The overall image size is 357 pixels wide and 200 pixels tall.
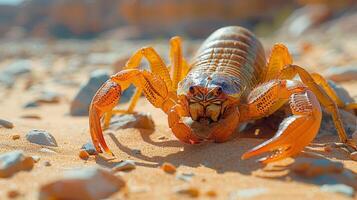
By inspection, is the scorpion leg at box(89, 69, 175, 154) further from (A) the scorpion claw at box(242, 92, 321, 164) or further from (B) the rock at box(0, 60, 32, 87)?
(B) the rock at box(0, 60, 32, 87)

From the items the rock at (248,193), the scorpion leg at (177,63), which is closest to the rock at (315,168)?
the rock at (248,193)

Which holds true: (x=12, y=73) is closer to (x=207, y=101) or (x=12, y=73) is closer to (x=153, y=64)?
(x=153, y=64)

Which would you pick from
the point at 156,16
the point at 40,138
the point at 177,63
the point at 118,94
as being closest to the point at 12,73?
the point at 177,63

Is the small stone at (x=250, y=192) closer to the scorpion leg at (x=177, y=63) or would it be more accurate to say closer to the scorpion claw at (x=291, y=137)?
the scorpion claw at (x=291, y=137)

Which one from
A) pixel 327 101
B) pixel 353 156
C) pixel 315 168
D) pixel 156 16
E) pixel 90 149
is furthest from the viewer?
pixel 156 16

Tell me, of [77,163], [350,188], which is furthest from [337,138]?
[77,163]

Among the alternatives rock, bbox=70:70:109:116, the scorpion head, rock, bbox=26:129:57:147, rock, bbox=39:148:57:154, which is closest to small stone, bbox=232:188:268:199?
the scorpion head

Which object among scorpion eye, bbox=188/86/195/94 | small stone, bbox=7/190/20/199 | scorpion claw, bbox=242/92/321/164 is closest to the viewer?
small stone, bbox=7/190/20/199

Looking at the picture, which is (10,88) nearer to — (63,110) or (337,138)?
(63,110)
